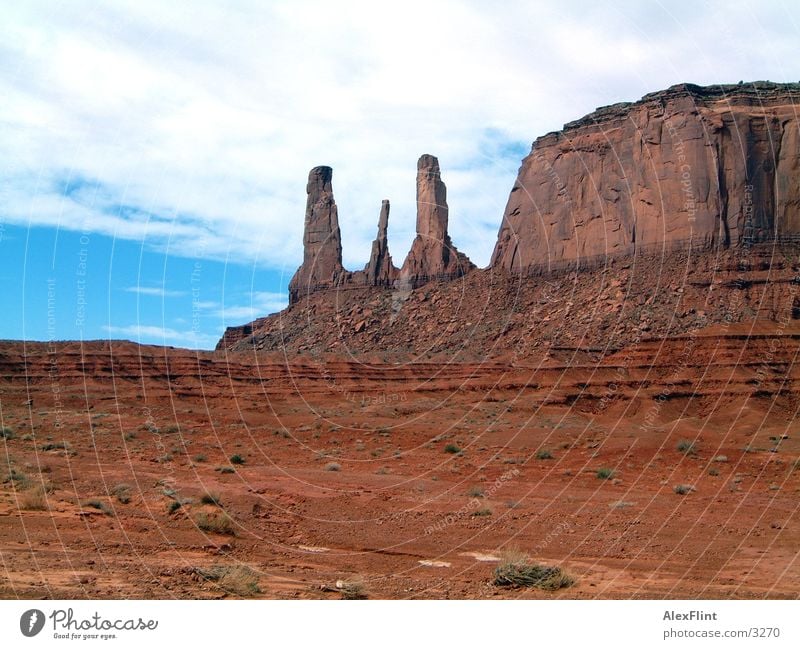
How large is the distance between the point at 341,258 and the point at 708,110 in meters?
47.4

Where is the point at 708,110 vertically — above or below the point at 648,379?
above

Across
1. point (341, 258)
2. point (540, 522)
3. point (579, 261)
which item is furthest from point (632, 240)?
point (540, 522)

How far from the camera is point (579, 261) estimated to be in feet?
274

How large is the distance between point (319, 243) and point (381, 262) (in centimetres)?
1335

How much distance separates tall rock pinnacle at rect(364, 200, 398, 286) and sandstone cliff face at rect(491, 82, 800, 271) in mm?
14285

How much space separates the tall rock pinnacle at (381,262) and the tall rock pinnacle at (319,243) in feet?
13.7

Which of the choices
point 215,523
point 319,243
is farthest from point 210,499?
point 319,243

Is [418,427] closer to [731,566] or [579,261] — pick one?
[731,566]

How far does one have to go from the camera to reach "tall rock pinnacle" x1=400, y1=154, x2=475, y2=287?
94.6 m

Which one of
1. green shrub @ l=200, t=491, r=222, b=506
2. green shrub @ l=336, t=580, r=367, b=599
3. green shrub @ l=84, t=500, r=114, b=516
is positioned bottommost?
green shrub @ l=336, t=580, r=367, b=599

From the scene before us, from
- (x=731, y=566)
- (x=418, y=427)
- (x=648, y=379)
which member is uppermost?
(x=648, y=379)

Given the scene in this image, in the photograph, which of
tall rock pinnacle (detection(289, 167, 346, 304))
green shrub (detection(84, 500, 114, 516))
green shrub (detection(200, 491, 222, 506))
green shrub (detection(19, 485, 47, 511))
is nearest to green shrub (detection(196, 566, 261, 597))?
green shrub (detection(84, 500, 114, 516))

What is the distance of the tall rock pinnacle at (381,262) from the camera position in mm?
98562

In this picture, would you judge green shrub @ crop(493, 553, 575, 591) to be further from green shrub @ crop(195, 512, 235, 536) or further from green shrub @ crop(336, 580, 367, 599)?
green shrub @ crop(195, 512, 235, 536)
